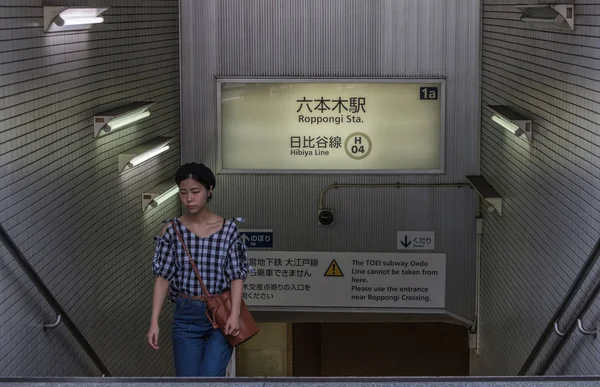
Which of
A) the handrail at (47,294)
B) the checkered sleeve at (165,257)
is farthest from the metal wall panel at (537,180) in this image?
the handrail at (47,294)

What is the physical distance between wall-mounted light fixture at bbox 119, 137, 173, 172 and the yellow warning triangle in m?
2.47

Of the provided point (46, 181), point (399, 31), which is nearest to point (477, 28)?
point (399, 31)

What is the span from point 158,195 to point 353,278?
8.39 feet

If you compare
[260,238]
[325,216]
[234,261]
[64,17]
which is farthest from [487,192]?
[64,17]

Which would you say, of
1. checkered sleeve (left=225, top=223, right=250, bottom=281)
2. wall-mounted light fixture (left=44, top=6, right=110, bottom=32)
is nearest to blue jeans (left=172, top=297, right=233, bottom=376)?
checkered sleeve (left=225, top=223, right=250, bottom=281)

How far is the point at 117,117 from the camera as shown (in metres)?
6.36

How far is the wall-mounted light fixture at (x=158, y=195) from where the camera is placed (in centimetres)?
768

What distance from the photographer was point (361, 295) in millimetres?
9602

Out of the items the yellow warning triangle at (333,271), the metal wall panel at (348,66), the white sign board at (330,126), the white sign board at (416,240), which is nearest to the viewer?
the metal wall panel at (348,66)

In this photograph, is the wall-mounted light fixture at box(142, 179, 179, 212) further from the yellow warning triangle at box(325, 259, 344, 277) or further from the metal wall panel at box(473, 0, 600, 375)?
the metal wall panel at box(473, 0, 600, 375)

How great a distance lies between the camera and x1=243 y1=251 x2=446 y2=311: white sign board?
9516 mm

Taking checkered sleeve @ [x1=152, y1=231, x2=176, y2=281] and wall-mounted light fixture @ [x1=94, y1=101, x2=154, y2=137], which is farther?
wall-mounted light fixture @ [x1=94, y1=101, x2=154, y2=137]

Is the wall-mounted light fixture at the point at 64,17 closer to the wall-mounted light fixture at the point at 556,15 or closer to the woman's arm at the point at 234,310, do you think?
the woman's arm at the point at 234,310

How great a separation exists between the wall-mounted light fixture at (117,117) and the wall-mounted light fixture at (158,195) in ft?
2.56
